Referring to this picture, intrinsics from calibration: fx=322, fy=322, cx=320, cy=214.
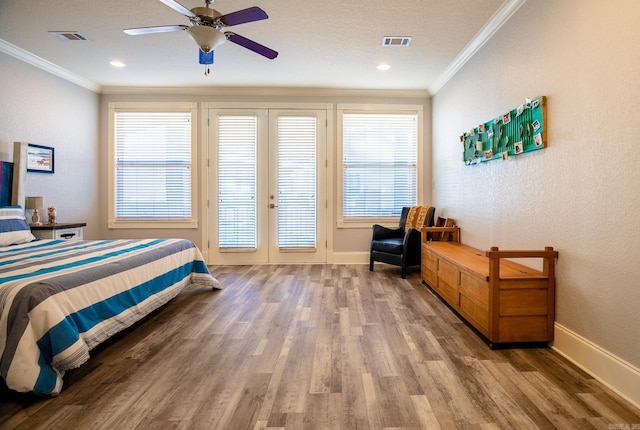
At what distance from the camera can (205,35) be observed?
2453 millimetres

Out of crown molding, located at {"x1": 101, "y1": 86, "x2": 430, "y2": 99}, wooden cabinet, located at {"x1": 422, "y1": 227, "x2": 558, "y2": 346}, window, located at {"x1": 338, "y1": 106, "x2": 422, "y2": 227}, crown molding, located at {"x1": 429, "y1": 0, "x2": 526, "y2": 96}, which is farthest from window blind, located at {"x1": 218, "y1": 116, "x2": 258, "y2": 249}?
wooden cabinet, located at {"x1": 422, "y1": 227, "x2": 558, "y2": 346}

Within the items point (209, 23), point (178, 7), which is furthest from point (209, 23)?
point (178, 7)

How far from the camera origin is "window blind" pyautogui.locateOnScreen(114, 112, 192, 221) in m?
5.10

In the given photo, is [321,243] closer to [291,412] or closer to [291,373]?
[291,373]

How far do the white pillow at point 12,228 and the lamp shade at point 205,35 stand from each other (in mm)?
2559

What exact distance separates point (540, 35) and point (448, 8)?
2.82ft

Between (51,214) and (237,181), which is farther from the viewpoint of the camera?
(237,181)

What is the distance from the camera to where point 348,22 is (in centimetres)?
313

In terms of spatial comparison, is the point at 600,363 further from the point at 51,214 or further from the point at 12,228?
the point at 51,214

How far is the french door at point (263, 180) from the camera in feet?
16.8

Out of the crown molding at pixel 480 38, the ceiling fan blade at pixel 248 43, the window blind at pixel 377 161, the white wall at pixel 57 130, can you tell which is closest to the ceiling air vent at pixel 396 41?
the crown molding at pixel 480 38

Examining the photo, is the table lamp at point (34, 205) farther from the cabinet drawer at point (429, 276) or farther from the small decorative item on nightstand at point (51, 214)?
the cabinet drawer at point (429, 276)

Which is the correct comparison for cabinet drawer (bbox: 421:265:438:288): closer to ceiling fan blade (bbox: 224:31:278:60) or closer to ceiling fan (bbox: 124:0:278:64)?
ceiling fan blade (bbox: 224:31:278:60)

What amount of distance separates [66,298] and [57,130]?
3.61m
